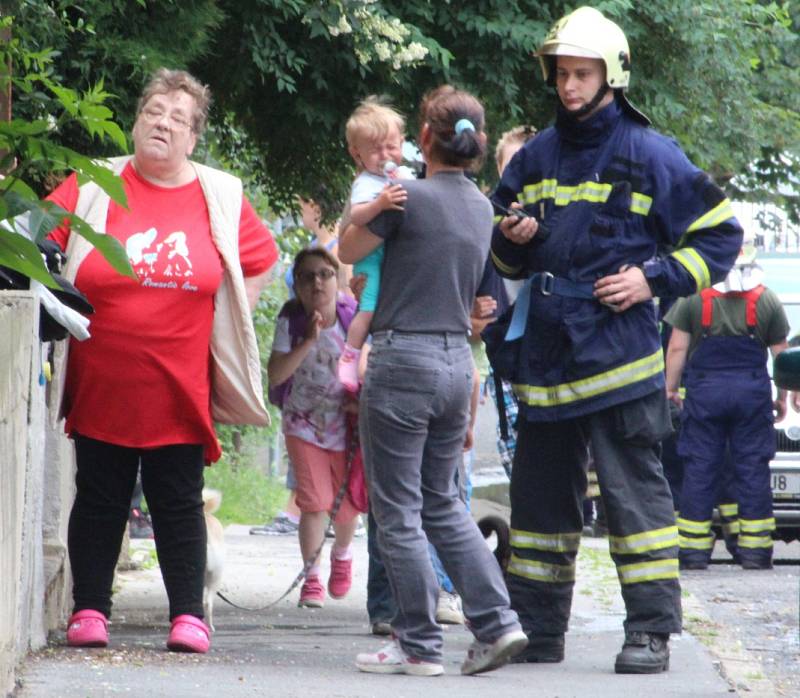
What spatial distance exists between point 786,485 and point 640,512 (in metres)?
7.11

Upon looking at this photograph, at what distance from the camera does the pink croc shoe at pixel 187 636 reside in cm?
579

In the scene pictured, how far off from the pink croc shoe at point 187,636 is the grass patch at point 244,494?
7710 millimetres

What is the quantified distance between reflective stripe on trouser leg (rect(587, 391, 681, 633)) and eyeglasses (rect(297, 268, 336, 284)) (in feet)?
6.56

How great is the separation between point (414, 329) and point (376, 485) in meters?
0.50

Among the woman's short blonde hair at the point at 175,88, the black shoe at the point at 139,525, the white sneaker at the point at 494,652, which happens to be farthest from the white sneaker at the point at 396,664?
the black shoe at the point at 139,525

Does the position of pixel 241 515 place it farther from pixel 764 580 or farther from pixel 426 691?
pixel 426 691

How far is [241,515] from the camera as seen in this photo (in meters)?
14.4

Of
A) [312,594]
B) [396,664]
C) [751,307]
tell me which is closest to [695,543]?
[751,307]

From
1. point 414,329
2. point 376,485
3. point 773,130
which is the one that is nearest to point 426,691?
point 376,485

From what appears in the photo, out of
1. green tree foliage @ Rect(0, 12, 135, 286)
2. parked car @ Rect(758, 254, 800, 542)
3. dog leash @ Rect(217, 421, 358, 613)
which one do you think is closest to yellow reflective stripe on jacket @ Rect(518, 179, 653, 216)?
dog leash @ Rect(217, 421, 358, 613)

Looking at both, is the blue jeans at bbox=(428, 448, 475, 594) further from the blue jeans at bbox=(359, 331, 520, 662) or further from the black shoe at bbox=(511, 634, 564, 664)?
the blue jeans at bbox=(359, 331, 520, 662)

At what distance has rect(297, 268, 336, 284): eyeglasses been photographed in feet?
24.5

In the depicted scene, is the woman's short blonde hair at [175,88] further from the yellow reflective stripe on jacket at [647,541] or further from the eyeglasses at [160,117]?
the yellow reflective stripe on jacket at [647,541]

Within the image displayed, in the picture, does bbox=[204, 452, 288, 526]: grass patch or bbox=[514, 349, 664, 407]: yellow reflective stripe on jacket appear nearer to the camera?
bbox=[514, 349, 664, 407]: yellow reflective stripe on jacket
